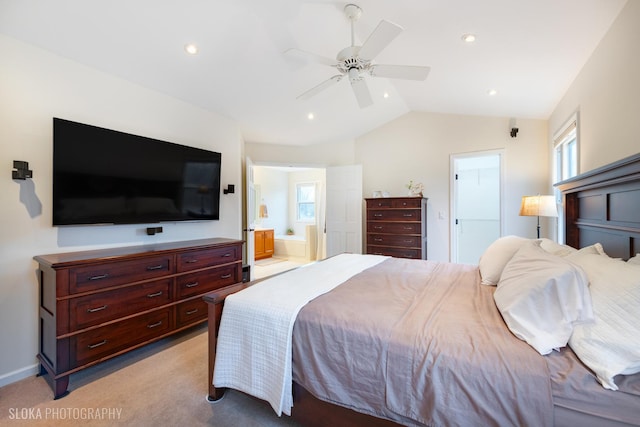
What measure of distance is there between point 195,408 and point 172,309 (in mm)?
995

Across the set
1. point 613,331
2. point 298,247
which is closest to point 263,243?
point 298,247

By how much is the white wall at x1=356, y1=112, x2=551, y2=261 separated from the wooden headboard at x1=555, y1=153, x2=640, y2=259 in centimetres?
175

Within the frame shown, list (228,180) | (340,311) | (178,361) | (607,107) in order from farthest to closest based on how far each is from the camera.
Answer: (228,180)
(178,361)
(607,107)
(340,311)

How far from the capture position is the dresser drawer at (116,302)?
193cm

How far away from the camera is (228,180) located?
12.3ft

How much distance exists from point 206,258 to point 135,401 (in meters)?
1.25

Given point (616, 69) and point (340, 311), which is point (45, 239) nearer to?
point (340, 311)

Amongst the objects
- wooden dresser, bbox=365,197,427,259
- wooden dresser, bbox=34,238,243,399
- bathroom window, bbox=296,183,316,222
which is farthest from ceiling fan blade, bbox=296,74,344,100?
bathroom window, bbox=296,183,316,222

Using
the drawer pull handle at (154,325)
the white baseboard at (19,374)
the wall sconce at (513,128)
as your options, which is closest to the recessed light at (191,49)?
the drawer pull handle at (154,325)

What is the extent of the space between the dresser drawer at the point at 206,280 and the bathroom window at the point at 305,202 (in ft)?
15.4

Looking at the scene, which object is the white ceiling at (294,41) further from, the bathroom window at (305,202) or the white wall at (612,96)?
the bathroom window at (305,202)

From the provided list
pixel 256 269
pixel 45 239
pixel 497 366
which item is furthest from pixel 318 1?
pixel 256 269

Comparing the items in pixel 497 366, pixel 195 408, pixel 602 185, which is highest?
pixel 602 185

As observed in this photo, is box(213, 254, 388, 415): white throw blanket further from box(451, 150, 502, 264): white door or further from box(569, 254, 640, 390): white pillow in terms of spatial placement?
box(451, 150, 502, 264): white door
